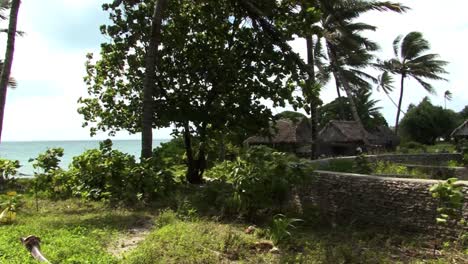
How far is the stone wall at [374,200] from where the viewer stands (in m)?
6.96

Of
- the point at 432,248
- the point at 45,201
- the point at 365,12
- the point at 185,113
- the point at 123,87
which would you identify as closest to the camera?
the point at 432,248

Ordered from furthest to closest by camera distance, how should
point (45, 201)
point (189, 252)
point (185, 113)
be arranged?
point (185, 113), point (45, 201), point (189, 252)

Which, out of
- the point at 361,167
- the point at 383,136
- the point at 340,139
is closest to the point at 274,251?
the point at 361,167

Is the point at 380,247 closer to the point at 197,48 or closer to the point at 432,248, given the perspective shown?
the point at 432,248

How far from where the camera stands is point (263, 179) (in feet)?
25.8

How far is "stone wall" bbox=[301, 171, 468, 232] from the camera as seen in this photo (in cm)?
696

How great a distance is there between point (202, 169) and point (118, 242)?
7.72 meters

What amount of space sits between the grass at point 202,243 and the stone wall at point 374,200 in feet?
0.88

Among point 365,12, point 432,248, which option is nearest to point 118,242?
point 432,248

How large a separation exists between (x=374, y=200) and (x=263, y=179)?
6.00ft

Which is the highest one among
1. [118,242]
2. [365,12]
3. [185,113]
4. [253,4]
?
[365,12]

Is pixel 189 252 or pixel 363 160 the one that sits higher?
pixel 363 160

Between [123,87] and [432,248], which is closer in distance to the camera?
[432,248]

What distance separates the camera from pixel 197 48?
43.4ft
